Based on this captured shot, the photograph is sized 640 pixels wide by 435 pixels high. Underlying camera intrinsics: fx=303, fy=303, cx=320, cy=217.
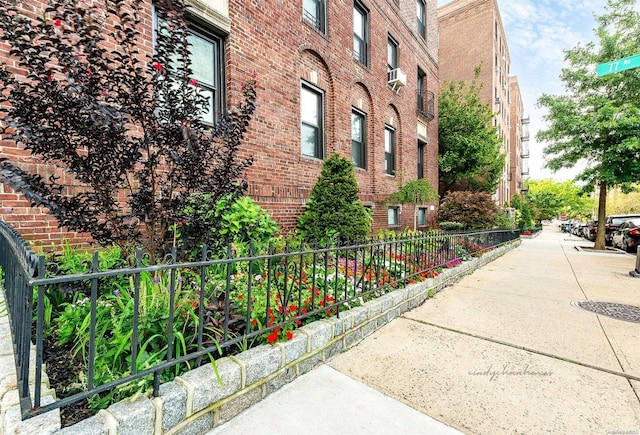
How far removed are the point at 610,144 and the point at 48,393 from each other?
15.7 meters

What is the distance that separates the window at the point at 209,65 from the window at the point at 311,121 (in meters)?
2.06

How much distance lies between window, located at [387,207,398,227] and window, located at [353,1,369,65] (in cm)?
465

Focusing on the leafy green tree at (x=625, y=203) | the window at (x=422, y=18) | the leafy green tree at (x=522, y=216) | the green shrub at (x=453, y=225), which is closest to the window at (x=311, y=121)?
the green shrub at (x=453, y=225)

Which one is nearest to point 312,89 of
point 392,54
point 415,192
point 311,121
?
point 311,121

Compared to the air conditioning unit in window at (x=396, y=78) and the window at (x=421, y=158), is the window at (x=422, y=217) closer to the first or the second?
the window at (x=421, y=158)

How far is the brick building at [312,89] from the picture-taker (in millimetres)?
5188

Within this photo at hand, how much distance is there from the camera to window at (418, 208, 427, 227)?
12.1m

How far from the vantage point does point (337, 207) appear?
5.62m

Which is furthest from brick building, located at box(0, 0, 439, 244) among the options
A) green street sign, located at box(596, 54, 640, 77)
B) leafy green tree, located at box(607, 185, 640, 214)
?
leafy green tree, located at box(607, 185, 640, 214)

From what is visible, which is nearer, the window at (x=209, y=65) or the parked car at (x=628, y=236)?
the window at (x=209, y=65)

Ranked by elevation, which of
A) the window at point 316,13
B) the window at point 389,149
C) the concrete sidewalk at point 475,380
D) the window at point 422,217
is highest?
the window at point 316,13

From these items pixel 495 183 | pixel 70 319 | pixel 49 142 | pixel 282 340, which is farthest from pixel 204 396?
pixel 495 183

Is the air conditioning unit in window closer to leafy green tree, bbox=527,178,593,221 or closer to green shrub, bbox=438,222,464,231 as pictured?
green shrub, bbox=438,222,464,231

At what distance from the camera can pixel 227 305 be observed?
6.85 feet
